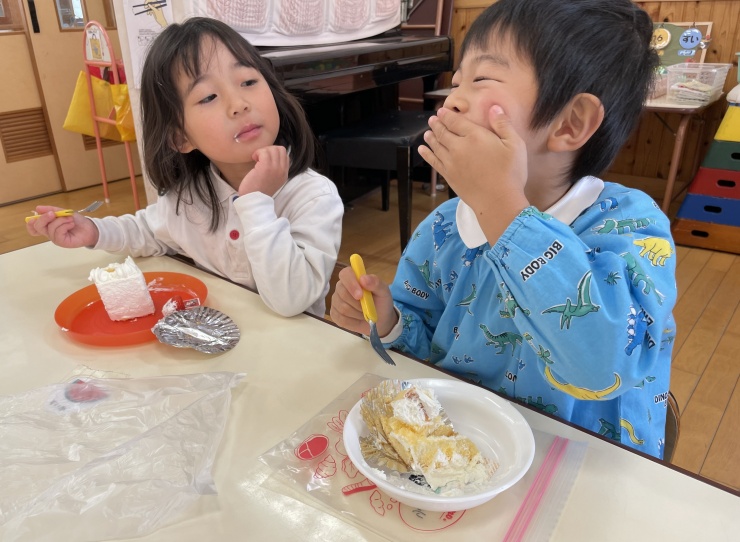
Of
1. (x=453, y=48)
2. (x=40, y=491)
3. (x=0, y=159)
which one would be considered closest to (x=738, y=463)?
(x=40, y=491)

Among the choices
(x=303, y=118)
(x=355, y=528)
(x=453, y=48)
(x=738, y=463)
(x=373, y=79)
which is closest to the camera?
(x=355, y=528)

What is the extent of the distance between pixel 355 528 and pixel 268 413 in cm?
20

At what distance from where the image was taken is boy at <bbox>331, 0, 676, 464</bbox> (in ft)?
1.91

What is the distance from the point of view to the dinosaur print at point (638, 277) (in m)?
0.62

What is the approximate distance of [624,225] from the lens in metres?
0.72

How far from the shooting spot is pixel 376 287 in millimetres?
830

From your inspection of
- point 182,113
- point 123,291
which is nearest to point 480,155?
point 123,291

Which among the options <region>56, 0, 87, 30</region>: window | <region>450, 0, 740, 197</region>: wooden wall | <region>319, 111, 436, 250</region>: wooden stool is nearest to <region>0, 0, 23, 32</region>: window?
<region>56, 0, 87, 30</region>: window

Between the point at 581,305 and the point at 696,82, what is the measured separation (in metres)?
2.81

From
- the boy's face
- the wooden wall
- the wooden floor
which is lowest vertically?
the wooden floor

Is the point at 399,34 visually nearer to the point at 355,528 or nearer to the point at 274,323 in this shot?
the point at 274,323

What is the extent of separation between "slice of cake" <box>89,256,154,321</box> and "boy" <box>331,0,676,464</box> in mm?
337

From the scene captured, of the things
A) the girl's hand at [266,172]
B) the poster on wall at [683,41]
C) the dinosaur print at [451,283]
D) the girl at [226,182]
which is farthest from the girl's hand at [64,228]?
the poster on wall at [683,41]

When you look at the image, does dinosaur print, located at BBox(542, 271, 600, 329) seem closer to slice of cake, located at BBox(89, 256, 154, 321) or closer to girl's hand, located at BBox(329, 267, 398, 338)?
girl's hand, located at BBox(329, 267, 398, 338)
